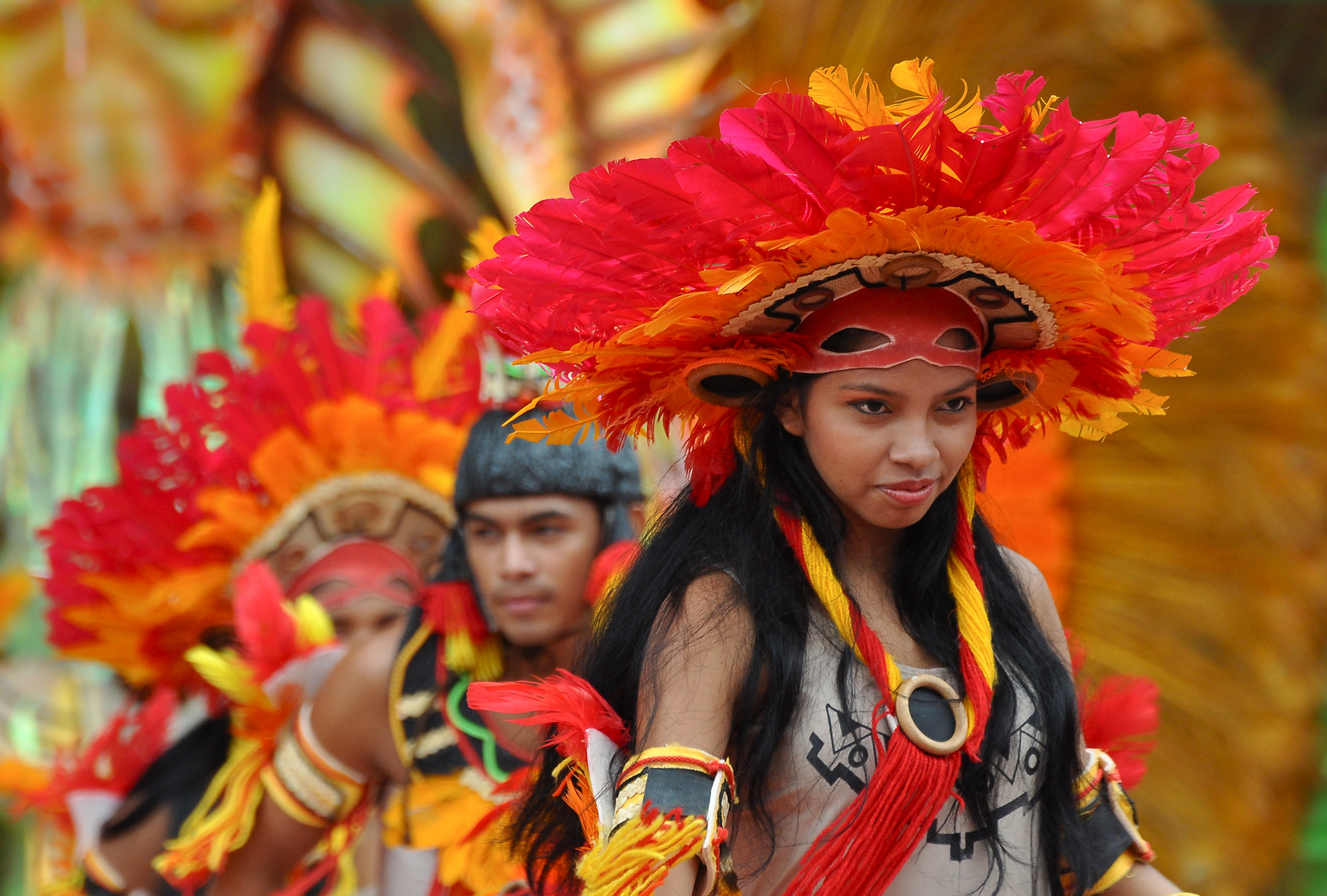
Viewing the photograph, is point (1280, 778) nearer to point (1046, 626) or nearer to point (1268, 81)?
point (1268, 81)

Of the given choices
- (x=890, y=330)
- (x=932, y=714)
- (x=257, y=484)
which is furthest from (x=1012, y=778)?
(x=257, y=484)

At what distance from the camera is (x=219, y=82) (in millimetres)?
4824

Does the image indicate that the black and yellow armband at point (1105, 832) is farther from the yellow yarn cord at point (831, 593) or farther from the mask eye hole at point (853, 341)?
the mask eye hole at point (853, 341)

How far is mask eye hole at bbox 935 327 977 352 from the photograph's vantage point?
4.94 feet

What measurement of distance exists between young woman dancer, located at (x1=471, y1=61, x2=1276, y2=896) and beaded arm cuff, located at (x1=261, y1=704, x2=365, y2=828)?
1052 mm

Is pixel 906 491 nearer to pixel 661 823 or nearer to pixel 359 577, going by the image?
pixel 661 823

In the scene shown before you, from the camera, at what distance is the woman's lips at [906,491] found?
4.87ft

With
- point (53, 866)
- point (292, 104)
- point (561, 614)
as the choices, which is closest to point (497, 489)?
point (561, 614)

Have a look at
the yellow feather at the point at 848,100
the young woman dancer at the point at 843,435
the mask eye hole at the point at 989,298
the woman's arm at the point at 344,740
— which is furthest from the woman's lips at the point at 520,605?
the yellow feather at the point at 848,100

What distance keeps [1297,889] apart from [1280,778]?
1.09ft

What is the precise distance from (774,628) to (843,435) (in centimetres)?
22

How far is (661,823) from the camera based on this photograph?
133 cm

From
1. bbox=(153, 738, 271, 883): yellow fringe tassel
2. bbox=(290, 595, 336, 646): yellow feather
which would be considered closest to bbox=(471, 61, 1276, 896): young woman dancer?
bbox=(153, 738, 271, 883): yellow fringe tassel

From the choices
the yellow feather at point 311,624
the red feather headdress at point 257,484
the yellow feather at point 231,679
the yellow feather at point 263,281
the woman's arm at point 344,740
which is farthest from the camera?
the yellow feather at point 263,281
